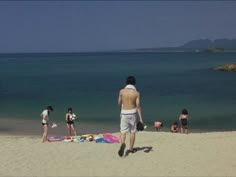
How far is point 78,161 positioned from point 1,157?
89.3 inches

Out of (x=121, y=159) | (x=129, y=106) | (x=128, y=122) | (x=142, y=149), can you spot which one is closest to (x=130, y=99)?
(x=129, y=106)

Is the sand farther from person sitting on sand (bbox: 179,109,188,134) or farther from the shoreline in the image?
the shoreline

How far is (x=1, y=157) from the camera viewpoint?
38.1ft

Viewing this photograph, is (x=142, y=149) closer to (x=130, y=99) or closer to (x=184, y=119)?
(x=130, y=99)

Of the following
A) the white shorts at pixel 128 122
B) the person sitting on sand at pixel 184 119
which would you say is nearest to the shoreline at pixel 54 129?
the person sitting on sand at pixel 184 119

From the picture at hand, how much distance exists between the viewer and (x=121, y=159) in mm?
10883

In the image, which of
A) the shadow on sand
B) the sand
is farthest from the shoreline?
the shadow on sand

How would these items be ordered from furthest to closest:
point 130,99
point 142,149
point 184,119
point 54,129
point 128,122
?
point 54,129
point 184,119
point 142,149
point 128,122
point 130,99

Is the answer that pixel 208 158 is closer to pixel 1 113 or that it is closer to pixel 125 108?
pixel 125 108

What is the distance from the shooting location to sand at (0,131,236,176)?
992 centimetres

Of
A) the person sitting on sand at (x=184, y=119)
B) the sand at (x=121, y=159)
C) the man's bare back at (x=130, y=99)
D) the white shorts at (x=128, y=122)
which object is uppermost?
the person sitting on sand at (x=184, y=119)

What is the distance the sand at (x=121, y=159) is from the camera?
9922 mm

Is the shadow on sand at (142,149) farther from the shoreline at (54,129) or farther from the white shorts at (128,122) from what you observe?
the shoreline at (54,129)

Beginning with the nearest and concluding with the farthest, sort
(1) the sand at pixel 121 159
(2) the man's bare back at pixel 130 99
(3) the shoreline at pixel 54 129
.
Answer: (1) the sand at pixel 121 159 → (2) the man's bare back at pixel 130 99 → (3) the shoreline at pixel 54 129
